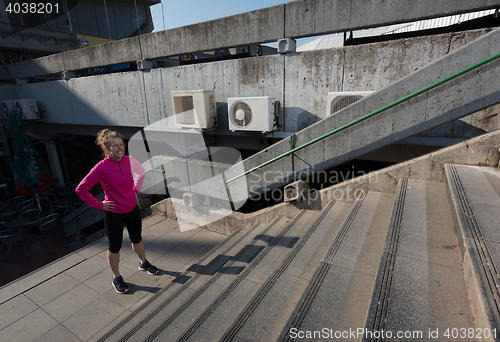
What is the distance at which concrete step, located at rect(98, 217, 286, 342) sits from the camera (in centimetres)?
256

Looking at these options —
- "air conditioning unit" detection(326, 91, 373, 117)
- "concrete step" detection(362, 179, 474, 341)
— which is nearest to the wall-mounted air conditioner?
"air conditioning unit" detection(326, 91, 373, 117)

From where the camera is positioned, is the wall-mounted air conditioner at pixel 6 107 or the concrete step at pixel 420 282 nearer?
the concrete step at pixel 420 282

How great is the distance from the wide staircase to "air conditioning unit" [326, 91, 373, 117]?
1.90 metres

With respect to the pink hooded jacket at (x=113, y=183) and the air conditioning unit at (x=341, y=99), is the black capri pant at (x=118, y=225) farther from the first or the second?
the air conditioning unit at (x=341, y=99)

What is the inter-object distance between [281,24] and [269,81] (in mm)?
1180

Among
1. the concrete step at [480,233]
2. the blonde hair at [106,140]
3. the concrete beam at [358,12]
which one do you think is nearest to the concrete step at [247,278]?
the concrete step at [480,233]

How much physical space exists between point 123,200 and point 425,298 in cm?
315

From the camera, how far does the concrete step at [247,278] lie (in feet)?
7.41

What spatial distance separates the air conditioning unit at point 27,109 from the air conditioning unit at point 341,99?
11.9 meters

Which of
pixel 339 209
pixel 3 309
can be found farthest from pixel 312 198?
pixel 3 309

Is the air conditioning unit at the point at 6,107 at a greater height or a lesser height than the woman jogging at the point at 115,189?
greater

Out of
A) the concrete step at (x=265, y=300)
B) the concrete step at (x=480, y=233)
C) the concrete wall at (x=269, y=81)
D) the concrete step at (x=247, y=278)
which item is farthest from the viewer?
the concrete wall at (x=269, y=81)

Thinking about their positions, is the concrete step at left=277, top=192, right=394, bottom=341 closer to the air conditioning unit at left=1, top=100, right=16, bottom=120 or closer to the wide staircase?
the wide staircase
